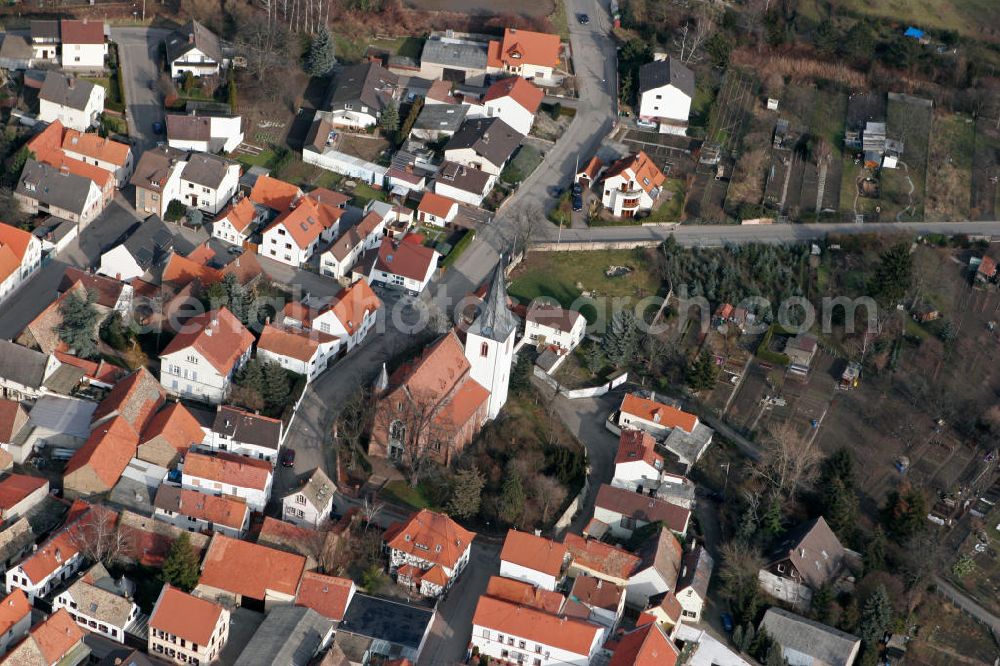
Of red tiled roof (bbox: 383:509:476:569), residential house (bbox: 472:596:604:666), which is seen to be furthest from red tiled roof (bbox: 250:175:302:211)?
residential house (bbox: 472:596:604:666)

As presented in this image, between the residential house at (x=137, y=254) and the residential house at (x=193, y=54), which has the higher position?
the residential house at (x=193, y=54)

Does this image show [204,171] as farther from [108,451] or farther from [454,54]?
[108,451]

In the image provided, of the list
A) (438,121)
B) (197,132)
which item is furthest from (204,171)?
(438,121)

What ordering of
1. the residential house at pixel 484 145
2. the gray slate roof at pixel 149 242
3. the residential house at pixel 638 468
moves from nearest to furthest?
the residential house at pixel 638 468 → the gray slate roof at pixel 149 242 → the residential house at pixel 484 145

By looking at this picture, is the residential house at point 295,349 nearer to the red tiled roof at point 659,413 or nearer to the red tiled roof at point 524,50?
the red tiled roof at point 659,413

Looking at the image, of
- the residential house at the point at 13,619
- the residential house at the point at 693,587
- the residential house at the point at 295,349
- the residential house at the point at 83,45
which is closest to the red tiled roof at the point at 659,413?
the residential house at the point at 693,587

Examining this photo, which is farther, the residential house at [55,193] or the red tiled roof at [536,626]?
the residential house at [55,193]
